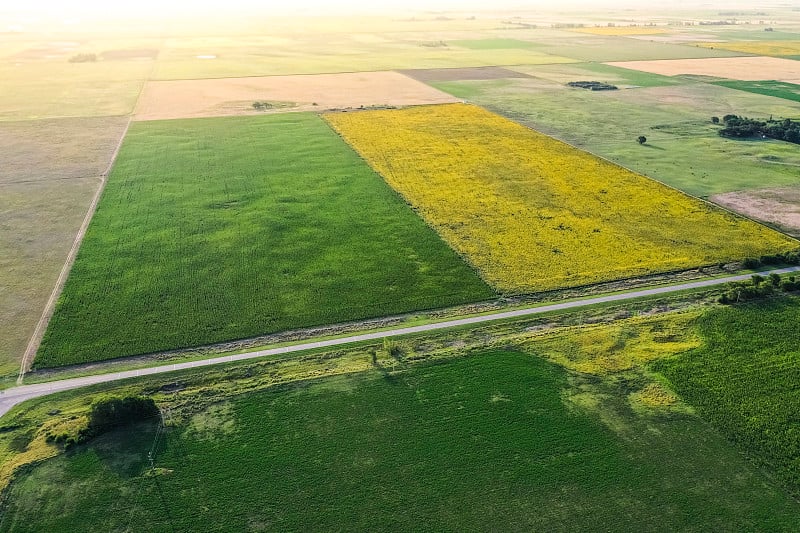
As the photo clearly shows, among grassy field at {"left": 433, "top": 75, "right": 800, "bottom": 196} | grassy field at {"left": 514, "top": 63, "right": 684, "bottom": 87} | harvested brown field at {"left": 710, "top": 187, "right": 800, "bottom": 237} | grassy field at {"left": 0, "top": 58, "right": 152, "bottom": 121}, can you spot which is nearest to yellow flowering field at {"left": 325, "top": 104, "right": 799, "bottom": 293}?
harvested brown field at {"left": 710, "top": 187, "right": 800, "bottom": 237}

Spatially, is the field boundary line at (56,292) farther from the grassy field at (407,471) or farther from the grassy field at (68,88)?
the grassy field at (68,88)

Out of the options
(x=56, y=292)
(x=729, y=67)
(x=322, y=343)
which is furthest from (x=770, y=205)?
(x=729, y=67)

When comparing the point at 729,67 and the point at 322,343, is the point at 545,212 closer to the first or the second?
the point at 322,343

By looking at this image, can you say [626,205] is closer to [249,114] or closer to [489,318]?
[489,318]

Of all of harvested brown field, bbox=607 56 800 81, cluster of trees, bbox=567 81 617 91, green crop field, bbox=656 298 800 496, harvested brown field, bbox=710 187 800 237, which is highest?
harvested brown field, bbox=607 56 800 81

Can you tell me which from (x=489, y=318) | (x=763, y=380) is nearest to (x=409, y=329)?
(x=489, y=318)

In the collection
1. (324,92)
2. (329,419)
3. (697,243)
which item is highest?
(324,92)

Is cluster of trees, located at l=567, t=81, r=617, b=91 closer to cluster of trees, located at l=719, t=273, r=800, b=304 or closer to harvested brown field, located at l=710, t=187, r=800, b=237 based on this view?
harvested brown field, located at l=710, t=187, r=800, b=237
